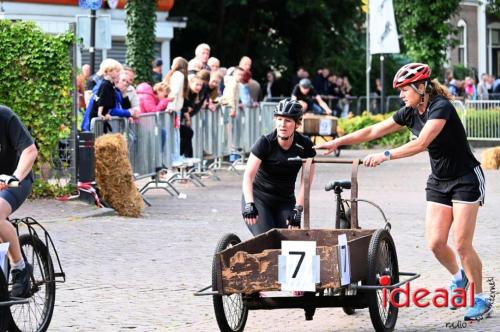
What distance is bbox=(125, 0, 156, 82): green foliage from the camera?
33188 millimetres

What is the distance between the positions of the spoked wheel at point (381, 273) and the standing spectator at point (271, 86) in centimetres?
3080

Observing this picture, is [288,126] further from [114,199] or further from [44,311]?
[114,199]

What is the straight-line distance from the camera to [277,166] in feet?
32.3

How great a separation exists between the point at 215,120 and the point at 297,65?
936 inches

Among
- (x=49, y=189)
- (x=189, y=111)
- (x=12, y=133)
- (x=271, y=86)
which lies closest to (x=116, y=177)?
(x=49, y=189)

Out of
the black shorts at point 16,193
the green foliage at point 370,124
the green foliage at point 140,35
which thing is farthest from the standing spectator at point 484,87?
the black shorts at point 16,193

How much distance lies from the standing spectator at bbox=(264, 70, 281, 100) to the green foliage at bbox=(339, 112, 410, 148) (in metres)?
4.97

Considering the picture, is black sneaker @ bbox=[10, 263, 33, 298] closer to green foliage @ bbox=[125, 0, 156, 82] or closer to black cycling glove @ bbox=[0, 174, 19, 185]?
black cycling glove @ bbox=[0, 174, 19, 185]

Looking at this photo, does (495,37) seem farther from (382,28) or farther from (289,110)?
(289,110)

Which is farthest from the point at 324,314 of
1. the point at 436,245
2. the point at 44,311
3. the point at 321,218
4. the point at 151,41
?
the point at 151,41

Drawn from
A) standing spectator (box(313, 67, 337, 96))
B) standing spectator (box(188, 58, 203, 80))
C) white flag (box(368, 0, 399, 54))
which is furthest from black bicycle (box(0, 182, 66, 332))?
standing spectator (box(313, 67, 337, 96))

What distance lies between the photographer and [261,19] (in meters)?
46.1

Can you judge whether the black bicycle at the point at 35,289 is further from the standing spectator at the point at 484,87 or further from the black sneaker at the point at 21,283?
the standing spectator at the point at 484,87

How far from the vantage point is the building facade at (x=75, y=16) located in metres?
35.2
